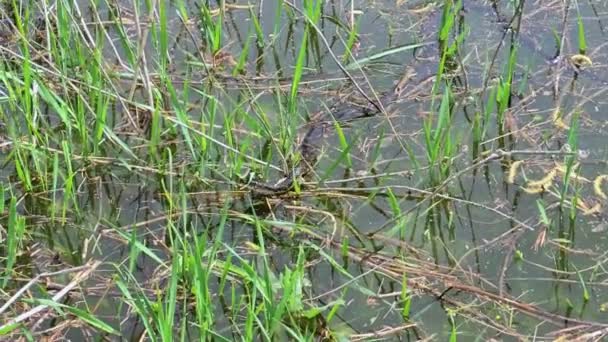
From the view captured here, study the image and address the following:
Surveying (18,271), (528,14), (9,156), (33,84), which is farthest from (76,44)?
(528,14)

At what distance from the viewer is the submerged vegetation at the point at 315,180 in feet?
6.31

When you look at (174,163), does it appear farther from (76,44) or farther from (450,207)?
(450,207)

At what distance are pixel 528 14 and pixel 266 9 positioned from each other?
825 mm

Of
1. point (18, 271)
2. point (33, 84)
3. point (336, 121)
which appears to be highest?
point (33, 84)

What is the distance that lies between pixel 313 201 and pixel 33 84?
2.58 ft

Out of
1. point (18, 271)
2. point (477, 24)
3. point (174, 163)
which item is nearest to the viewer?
point (18, 271)

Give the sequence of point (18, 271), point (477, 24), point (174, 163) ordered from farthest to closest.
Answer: point (477, 24)
point (174, 163)
point (18, 271)

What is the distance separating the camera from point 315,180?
2314 millimetres

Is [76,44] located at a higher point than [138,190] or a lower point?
higher

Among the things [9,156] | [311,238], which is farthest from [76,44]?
[311,238]

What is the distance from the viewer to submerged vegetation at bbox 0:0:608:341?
192cm

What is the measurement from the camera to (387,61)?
275 centimetres

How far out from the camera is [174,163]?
7.88 feet

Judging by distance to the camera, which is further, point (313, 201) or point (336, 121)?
point (336, 121)
